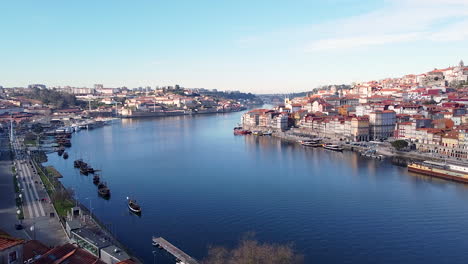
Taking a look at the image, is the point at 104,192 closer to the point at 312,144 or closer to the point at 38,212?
the point at 38,212

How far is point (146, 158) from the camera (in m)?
11.7

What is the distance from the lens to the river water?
16.6ft

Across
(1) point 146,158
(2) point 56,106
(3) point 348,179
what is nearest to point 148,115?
(2) point 56,106

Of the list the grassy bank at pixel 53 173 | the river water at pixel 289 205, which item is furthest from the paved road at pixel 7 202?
the river water at pixel 289 205

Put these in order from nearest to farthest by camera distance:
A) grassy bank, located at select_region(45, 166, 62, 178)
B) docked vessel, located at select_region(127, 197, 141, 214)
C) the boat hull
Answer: docked vessel, located at select_region(127, 197, 141, 214) → the boat hull → grassy bank, located at select_region(45, 166, 62, 178)

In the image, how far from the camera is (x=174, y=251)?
186 inches

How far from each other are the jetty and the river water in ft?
0.35

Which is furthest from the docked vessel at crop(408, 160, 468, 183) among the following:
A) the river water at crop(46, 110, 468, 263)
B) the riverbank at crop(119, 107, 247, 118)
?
the riverbank at crop(119, 107, 247, 118)

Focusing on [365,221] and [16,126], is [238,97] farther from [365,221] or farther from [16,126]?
[365,221]

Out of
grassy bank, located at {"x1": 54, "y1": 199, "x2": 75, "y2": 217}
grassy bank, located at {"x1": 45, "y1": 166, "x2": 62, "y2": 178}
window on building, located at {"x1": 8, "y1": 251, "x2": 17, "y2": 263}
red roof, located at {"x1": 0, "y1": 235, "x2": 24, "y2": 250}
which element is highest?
red roof, located at {"x1": 0, "y1": 235, "x2": 24, "y2": 250}

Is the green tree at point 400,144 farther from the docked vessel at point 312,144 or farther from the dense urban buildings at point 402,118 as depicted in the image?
the docked vessel at point 312,144

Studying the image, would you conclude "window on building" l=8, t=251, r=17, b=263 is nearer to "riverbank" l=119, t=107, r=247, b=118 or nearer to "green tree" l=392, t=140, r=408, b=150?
"green tree" l=392, t=140, r=408, b=150

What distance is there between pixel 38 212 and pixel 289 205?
12.6 ft

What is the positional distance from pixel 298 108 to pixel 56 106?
1930 centimetres
